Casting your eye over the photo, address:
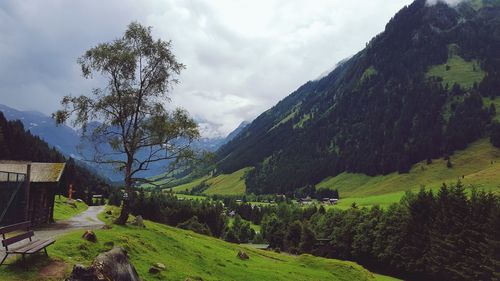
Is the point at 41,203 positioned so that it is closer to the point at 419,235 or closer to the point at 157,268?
the point at 157,268

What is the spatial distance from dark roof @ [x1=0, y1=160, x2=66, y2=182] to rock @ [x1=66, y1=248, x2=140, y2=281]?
4245 cm

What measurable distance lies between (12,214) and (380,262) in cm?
10778

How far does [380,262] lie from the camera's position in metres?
129

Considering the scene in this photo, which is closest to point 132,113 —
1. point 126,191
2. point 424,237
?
point 126,191

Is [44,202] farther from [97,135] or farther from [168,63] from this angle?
[168,63]

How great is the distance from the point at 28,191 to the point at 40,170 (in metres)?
13.1

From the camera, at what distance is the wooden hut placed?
46.2 m

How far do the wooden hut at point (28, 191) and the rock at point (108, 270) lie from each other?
84.9ft

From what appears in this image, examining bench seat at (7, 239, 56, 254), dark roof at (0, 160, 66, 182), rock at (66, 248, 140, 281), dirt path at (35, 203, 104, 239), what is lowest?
rock at (66, 248, 140, 281)

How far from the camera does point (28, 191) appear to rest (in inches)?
1977

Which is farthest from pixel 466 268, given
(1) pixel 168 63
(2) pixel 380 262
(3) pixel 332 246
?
(1) pixel 168 63

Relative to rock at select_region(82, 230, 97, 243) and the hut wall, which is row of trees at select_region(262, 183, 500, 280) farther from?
the hut wall

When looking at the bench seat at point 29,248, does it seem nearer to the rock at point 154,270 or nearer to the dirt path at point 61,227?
the rock at point 154,270

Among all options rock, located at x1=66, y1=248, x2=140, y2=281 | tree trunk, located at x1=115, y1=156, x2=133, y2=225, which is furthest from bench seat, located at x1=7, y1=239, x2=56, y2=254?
tree trunk, located at x1=115, y1=156, x2=133, y2=225
